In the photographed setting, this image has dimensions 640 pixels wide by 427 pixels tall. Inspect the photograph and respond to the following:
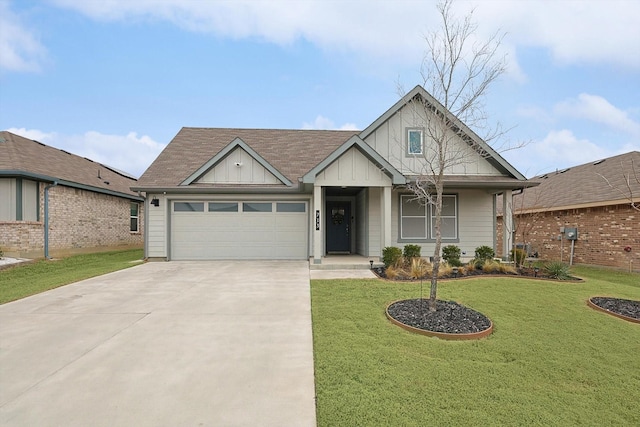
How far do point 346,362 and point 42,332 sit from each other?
14.5ft

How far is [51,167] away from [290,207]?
414 inches

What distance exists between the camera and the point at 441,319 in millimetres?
4984

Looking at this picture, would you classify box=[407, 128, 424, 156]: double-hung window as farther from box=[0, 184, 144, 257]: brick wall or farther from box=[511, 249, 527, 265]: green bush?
box=[0, 184, 144, 257]: brick wall

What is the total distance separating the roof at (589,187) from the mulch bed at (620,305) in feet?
18.0

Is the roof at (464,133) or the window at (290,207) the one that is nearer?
the roof at (464,133)

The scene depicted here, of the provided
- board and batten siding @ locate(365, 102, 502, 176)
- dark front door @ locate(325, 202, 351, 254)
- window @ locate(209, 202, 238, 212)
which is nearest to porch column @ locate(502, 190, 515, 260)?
board and batten siding @ locate(365, 102, 502, 176)

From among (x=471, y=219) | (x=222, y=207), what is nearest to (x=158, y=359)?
(x=222, y=207)

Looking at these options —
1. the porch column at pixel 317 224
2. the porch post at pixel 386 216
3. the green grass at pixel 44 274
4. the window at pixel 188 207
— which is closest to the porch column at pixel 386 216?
the porch post at pixel 386 216

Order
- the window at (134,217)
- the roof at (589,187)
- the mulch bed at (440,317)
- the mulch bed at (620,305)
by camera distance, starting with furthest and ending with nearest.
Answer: the window at (134,217) < the roof at (589,187) < the mulch bed at (620,305) < the mulch bed at (440,317)

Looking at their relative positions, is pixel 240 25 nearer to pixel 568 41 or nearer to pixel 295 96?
pixel 295 96

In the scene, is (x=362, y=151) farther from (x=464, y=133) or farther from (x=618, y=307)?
(x=618, y=307)

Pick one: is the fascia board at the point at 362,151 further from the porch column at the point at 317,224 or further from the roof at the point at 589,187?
the roof at the point at 589,187

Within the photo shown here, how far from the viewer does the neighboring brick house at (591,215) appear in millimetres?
10586

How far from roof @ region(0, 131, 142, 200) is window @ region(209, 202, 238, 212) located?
12.8 feet
